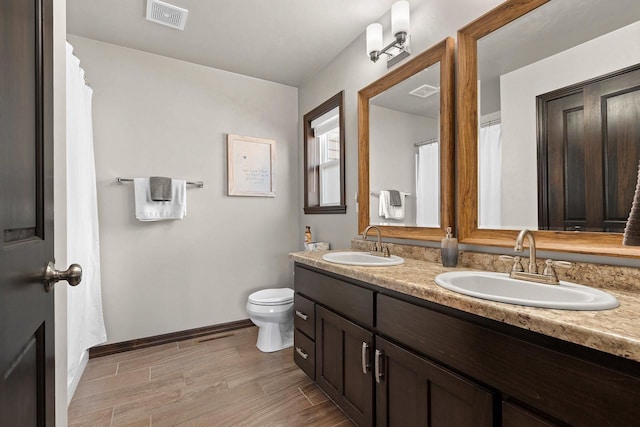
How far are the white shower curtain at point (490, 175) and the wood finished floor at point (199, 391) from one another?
4.13 ft

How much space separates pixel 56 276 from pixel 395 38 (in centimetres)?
193

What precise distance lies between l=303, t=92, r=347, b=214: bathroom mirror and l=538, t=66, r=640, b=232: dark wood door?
1391mm

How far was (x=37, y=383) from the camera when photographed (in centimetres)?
63

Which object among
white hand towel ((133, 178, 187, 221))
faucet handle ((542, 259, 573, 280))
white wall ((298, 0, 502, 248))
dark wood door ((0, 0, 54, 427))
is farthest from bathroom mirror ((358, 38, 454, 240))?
dark wood door ((0, 0, 54, 427))

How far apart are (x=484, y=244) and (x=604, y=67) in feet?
2.58

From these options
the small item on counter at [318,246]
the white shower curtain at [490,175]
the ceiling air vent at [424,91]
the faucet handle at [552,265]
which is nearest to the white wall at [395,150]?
the ceiling air vent at [424,91]

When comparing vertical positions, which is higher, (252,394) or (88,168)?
(88,168)

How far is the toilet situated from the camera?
7.47 ft

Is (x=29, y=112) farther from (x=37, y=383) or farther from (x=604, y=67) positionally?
(x=604, y=67)

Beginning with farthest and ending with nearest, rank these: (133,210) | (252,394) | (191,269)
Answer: (191,269), (133,210), (252,394)

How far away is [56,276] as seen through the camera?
69 cm

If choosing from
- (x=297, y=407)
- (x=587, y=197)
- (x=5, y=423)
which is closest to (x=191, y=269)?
(x=297, y=407)

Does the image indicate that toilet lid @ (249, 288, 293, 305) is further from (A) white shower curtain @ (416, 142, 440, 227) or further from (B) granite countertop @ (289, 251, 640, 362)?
(B) granite countertop @ (289, 251, 640, 362)

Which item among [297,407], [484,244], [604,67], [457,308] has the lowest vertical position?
[297,407]
